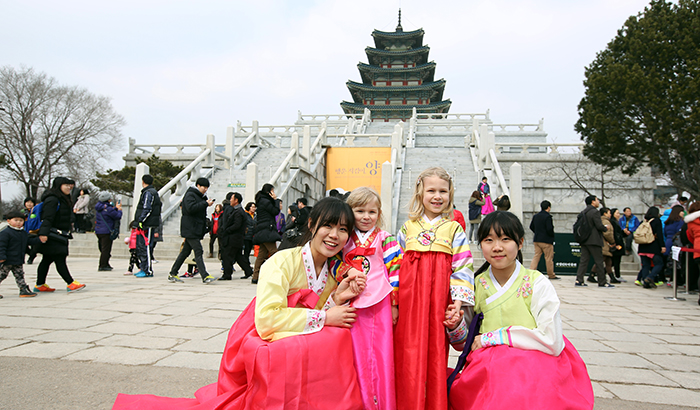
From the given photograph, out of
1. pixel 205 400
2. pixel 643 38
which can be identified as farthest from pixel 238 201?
pixel 643 38

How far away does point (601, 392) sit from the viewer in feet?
7.87

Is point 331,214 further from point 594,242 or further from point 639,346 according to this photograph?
point 594,242

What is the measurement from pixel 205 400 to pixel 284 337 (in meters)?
0.53

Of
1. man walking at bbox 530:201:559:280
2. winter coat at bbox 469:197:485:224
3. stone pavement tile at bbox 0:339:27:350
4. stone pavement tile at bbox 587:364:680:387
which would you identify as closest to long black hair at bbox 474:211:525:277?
stone pavement tile at bbox 587:364:680:387

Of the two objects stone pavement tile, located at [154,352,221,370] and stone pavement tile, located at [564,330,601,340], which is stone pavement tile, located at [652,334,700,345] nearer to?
stone pavement tile, located at [564,330,601,340]

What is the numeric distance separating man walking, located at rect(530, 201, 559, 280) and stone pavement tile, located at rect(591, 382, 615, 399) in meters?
5.38

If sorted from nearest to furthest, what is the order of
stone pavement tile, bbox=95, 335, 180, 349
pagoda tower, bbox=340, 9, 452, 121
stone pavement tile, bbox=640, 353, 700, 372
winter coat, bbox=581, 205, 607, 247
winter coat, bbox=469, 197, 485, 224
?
stone pavement tile, bbox=640, 353, 700, 372
stone pavement tile, bbox=95, 335, 180, 349
winter coat, bbox=581, 205, 607, 247
winter coat, bbox=469, 197, 485, 224
pagoda tower, bbox=340, 9, 452, 121

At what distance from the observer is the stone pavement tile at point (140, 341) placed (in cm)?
306

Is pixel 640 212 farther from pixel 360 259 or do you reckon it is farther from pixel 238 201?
pixel 360 259

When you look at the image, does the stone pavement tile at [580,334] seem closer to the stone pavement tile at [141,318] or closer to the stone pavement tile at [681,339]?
the stone pavement tile at [681,339]

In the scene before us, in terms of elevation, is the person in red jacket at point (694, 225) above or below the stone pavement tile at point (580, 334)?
above

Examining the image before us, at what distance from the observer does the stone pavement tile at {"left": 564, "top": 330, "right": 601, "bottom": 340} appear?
369cm

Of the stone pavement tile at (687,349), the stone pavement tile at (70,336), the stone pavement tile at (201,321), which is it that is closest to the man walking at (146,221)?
the stone pavement tile at (201,321)

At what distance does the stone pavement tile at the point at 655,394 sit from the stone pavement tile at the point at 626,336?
1.28 m
